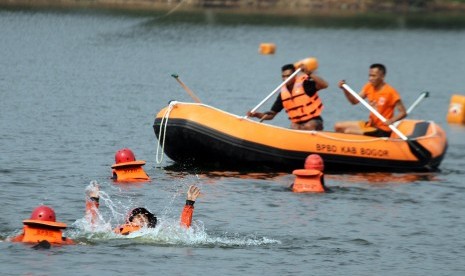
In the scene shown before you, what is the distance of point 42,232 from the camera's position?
48.2ft

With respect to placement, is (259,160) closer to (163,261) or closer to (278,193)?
(278,193)

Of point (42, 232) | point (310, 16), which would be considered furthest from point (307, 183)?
point (310, 16)

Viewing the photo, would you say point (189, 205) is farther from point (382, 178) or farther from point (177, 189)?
point (382, 178)

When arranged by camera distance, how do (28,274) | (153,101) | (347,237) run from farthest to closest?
(153,101)
(347,237)
(28,274)

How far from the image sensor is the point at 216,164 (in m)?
21.2

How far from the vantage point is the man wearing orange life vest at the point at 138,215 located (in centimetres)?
1496

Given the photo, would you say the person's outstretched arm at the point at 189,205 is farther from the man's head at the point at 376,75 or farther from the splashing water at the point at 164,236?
the man's head at the point at 376,75

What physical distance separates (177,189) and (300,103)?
292 cm

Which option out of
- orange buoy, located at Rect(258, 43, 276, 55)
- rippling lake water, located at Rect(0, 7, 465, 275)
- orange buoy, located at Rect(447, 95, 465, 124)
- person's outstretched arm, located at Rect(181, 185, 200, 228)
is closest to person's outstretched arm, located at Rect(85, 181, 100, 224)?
rippling lake water, located at Rect(0, 7, 465, 275)

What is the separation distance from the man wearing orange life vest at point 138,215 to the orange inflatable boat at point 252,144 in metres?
5.10

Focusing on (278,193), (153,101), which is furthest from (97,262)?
(153,101)

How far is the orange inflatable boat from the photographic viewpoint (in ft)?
68.1

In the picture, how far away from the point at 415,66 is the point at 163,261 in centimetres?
3610

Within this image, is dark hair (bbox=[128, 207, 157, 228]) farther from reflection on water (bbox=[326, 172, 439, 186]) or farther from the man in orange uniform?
the man in orange uniform
